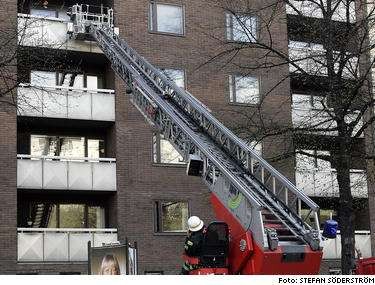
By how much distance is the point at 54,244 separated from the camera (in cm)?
2419

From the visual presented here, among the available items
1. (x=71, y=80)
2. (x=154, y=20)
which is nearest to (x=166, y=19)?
(x=154, y=20)

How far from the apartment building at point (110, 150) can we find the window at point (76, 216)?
38 millimetres

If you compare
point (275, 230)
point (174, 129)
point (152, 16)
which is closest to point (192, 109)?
point (174, 129)

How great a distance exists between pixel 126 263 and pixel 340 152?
655cm

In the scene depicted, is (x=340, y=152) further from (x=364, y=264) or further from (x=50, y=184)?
(x=50, y=184)

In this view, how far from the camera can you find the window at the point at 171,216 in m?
26.1

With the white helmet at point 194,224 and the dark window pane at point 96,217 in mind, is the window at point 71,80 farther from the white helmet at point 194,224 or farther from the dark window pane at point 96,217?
the white helmet at point 194,224

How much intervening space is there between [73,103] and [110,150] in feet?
7.66

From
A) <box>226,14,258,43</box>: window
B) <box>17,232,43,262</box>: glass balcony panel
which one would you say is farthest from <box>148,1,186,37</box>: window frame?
<box>17,232,43,262</box>: glass balcony panel

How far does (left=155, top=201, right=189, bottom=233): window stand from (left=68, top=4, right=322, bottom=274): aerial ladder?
30.7ft

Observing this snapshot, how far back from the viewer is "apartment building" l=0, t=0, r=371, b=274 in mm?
24469

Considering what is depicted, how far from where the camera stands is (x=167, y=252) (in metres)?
25.7

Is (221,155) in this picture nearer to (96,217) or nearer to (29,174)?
(29,174)

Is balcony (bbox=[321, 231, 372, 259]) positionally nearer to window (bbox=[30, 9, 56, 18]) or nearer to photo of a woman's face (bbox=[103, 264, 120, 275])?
window (bbox=[30, 9, 56, 18])
